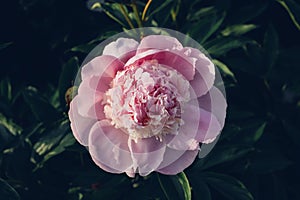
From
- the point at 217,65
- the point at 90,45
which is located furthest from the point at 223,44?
the point at 90,45

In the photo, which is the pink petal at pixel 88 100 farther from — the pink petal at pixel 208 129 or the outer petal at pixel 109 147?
the pink petal at pixel 208 129

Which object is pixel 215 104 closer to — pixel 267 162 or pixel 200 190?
pixel 200 190

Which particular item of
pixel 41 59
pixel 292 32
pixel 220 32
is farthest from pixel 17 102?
pixel 292 32

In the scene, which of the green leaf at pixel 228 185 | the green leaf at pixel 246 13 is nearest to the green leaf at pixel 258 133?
the green leaf at pixel 228 185

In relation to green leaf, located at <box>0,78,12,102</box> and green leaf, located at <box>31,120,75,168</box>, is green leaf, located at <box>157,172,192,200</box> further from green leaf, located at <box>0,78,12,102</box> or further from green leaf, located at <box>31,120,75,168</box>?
green leaf, located at <box>0,78,12,102</box>

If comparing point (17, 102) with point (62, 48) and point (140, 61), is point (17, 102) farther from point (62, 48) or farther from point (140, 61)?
point (140, 61)

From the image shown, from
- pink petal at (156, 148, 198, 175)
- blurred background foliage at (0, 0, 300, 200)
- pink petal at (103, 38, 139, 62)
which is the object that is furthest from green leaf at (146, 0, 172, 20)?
pink petal at (156, 148, 198, 175)

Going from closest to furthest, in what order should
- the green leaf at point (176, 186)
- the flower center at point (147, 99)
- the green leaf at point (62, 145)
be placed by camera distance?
the flower center at point (147, 99) → the green leaf at point (176, 186) → the green leaf at point (62, 145)
